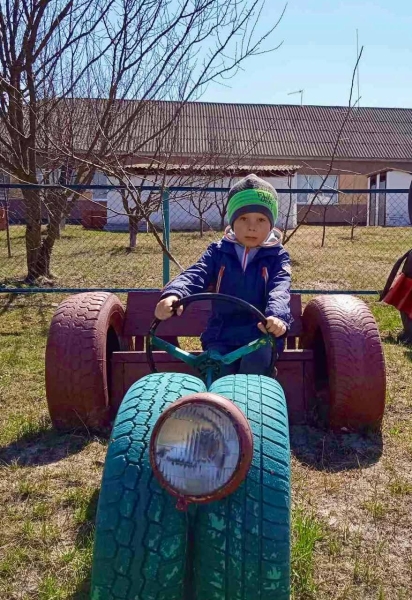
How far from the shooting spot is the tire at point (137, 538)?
5.55 feet

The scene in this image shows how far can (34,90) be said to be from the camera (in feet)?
25.6

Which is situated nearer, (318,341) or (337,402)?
(337,402)

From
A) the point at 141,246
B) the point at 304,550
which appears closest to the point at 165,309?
the point at 304,550

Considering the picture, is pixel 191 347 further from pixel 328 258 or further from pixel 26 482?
pixel 328 258

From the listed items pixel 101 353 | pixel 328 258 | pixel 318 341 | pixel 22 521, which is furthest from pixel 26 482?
pixel 328 258

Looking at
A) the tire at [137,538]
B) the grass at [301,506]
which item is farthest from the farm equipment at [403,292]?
the tire at [137,538]

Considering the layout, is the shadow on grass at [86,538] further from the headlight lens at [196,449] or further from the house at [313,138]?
the house at [313,138]

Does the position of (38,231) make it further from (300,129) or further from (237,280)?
(300,129)

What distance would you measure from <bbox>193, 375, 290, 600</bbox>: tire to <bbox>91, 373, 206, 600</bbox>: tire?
6cm

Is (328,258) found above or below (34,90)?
below

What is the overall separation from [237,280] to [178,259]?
8308mm

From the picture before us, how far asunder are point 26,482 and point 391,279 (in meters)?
3.62

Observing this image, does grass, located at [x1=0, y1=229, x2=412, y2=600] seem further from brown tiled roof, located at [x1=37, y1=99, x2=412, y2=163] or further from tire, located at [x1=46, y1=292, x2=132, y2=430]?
brown tiled roof, located at [x1=37, y1=99, x2=412, y2=163]

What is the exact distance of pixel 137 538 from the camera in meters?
1.71
